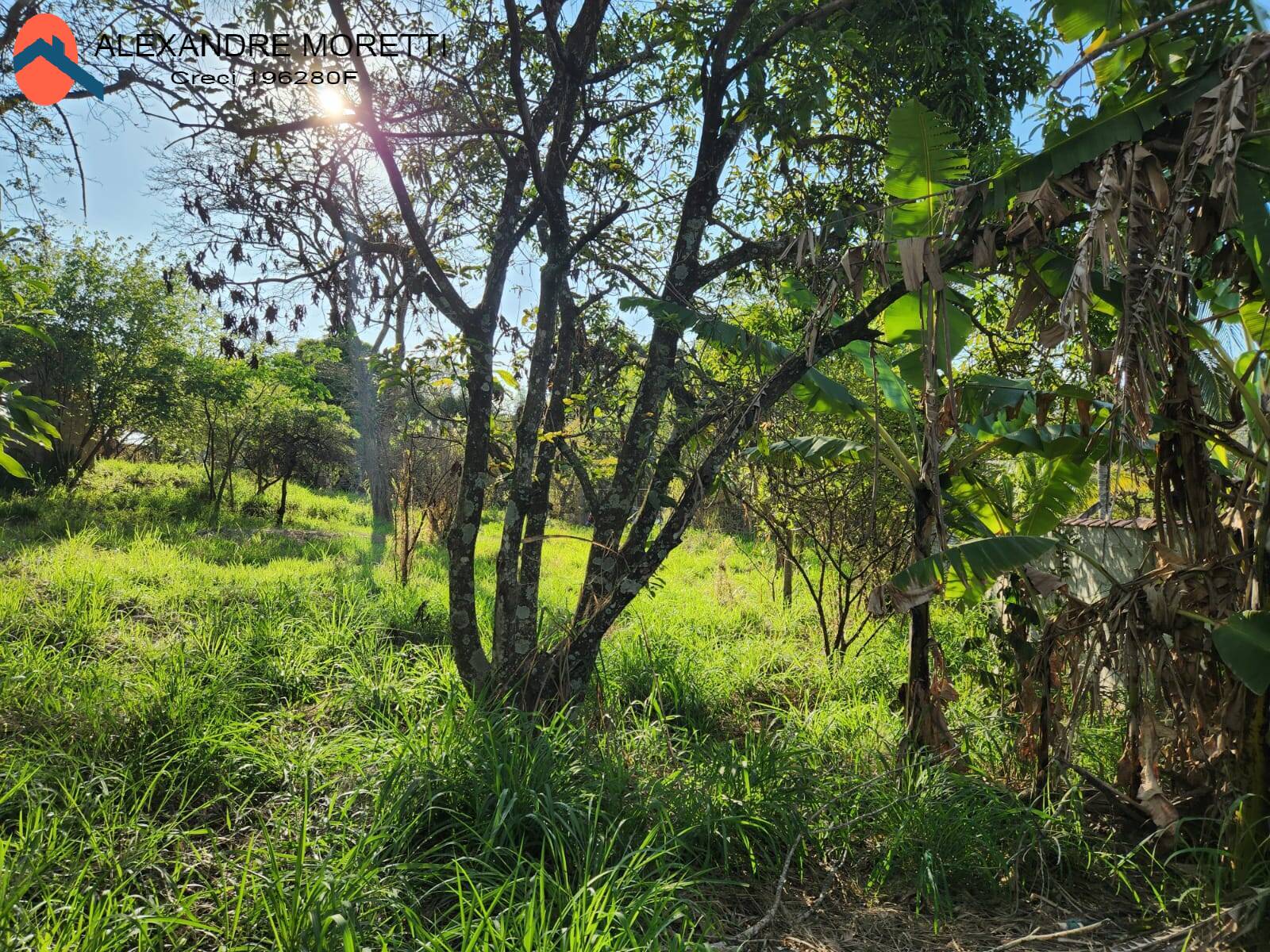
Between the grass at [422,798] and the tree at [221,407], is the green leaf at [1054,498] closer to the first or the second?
the grass at [422,798]

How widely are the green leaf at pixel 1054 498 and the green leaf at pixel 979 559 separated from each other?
134 centimetres

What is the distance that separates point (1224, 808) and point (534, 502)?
12.2 feet

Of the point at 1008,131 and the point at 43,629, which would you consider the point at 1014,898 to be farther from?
the point at 43,629

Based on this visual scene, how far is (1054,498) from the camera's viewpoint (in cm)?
414

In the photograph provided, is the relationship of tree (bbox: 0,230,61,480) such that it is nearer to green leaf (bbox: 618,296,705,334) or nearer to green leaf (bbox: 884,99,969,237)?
green leaf (bbox: 618,296,705,334)

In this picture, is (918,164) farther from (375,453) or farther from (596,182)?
(375,453)

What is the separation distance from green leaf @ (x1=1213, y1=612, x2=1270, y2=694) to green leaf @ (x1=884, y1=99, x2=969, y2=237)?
1930mm

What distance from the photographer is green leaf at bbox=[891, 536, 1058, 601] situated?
2.86m

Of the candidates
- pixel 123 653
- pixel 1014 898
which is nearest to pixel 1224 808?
pixel 1014 898

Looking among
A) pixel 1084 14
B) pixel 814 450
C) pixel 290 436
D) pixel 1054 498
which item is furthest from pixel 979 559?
pixel 290 436

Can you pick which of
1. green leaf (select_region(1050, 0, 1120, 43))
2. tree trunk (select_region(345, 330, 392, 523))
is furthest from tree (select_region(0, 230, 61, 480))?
tree trunk (select_region(345, 330, 392, 523))

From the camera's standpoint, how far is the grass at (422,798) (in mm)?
2189

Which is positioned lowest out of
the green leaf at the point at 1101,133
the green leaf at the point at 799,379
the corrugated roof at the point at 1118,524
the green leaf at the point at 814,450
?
the corrugated roof at the point at 1118,524

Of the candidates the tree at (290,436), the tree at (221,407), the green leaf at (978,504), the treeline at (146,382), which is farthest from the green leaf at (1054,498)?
the tree at (221,407)
